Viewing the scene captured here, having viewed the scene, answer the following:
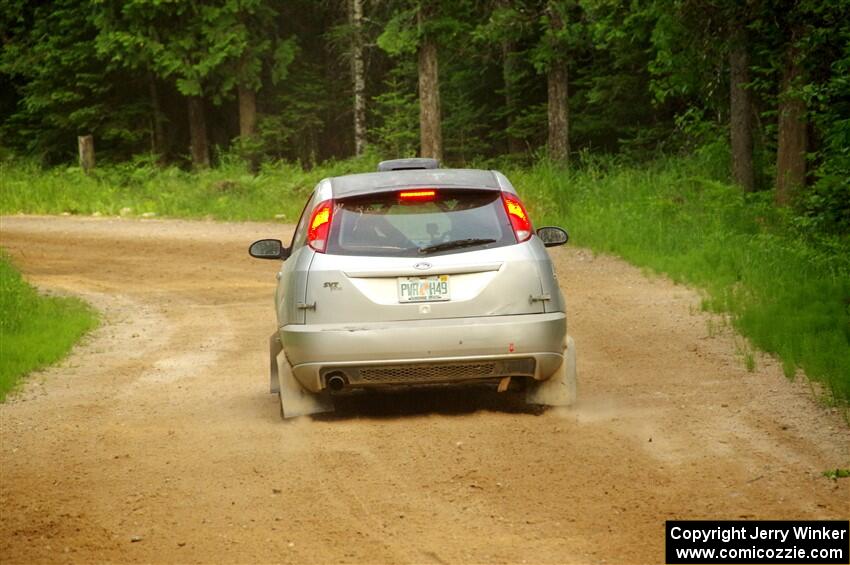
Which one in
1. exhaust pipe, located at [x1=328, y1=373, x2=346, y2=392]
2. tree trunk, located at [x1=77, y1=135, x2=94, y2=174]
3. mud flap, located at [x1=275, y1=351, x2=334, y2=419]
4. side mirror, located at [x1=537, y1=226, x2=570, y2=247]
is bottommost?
tree trunk, located at [x1=77, y1=135, x2=94, y2=174]

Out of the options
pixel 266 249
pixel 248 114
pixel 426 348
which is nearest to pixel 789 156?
pixel 266 249

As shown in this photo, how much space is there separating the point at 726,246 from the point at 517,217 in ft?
32.4

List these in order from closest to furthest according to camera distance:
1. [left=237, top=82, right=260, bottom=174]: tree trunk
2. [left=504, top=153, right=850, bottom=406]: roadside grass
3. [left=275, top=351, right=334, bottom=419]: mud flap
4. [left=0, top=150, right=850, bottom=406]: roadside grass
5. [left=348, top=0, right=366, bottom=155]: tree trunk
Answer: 1. [left=275, top=351, right=334, bottom=419]: mud flap
2. [left=504, top=153, right=850, bottom=406]: roadside grass
3. [left=0, top=150, right=850, bottom=406]: roadside grass
4. [left=348, top=0, right=366, bottom=155]: tree trunk
5. [left=237, top=82, right=260, bottom=174]: tree trunk

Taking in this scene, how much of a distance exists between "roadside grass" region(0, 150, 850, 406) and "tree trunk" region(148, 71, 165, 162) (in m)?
3.44

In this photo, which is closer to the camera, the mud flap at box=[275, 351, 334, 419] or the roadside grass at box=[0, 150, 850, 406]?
the mud flap at box=[275, 351, 334, 419]

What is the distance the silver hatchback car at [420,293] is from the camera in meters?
8.67

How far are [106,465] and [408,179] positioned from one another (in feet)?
8.87

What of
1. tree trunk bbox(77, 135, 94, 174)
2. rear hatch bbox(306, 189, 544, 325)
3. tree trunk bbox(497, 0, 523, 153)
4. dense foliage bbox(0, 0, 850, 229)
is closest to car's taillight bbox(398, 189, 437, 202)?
rear hatch bbox(306, 189, 544, 325)

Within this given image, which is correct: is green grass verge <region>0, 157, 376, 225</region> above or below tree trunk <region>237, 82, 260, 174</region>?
below

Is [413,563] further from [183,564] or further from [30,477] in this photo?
[30,477]

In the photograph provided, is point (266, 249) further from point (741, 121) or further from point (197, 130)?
point (197, 130)

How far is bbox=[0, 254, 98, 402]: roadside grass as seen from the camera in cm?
1249

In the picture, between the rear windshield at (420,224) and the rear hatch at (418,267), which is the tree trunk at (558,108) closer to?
the rear windshield at (420,224)

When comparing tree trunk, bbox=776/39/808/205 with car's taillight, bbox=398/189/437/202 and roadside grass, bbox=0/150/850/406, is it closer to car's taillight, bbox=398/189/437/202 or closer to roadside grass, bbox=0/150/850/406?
roadside grass, bbox=0/150/850/406
